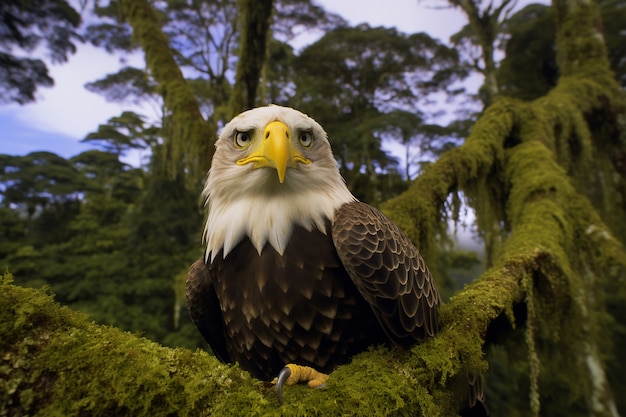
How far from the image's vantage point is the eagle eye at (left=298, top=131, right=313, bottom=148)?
1.74 metres

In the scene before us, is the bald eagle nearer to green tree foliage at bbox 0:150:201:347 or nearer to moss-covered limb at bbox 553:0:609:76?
Result: moss-covered limb at bbox 553:0:609:76

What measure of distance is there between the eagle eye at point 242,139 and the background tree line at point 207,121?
9176 mm

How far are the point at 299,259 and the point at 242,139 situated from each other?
695 millimetres

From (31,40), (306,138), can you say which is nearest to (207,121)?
(31,40)

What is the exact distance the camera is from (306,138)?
1.77 m

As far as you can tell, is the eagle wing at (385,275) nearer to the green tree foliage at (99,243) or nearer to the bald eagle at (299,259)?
the bald eagle at (299,259)

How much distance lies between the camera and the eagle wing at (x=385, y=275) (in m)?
1.44

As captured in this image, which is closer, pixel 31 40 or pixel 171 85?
pixel 171 85

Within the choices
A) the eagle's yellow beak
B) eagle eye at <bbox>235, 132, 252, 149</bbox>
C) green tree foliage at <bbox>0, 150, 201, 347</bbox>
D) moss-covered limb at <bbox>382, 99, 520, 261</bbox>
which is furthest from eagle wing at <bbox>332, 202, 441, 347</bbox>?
green tree foliage at <bbox>0, 150, 201, 347</bbox>

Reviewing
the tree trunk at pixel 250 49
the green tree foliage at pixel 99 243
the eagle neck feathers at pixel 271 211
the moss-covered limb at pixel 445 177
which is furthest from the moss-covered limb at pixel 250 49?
the green tree foliage at pixel 99 243

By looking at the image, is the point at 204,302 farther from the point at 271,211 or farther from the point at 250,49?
the point at 250,49

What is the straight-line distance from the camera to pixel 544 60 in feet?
41.2

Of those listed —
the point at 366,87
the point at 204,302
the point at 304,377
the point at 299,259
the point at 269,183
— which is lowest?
the point at 304,377

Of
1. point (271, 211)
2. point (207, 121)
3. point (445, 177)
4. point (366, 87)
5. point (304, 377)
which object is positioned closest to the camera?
point (304, 377)
